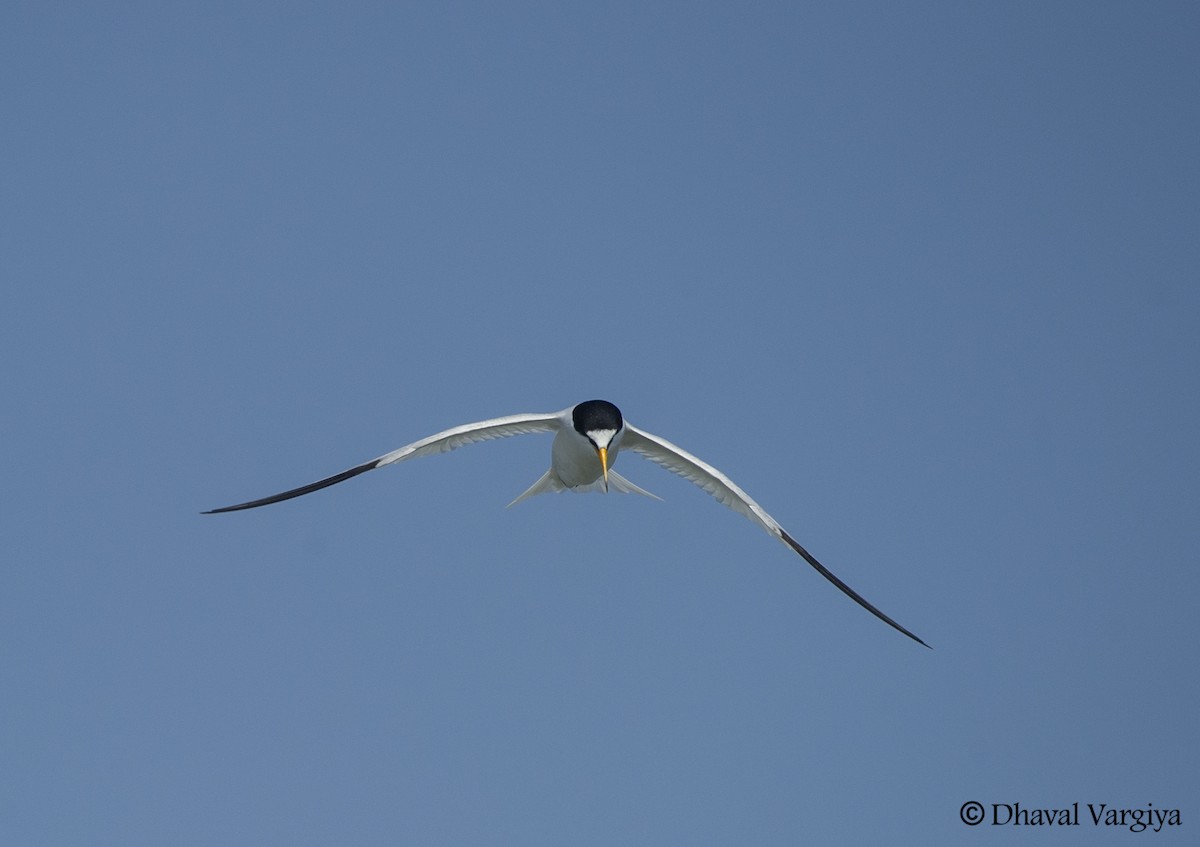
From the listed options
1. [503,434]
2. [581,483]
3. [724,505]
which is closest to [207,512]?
[503,434]

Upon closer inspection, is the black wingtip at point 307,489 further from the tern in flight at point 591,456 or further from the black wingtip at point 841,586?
the black wingtip at point 841,586

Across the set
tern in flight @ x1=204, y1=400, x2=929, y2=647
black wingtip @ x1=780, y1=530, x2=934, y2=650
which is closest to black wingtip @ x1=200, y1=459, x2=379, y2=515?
tern in flight @ x1=204, y1=400, x2=929, y2=647

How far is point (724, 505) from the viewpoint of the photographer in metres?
18.9

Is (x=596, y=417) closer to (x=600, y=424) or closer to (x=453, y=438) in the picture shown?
(x=600, y=424)

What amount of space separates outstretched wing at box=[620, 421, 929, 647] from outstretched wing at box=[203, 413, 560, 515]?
1.37 meters

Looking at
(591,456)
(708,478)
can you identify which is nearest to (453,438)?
(591,456)

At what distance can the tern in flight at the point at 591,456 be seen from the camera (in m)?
16.6

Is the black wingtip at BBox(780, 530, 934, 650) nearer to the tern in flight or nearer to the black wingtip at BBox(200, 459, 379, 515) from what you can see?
the tern in flight

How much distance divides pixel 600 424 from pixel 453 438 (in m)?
2.20

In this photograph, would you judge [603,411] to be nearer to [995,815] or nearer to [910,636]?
[910,636]

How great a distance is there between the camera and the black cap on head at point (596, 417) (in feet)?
54.3

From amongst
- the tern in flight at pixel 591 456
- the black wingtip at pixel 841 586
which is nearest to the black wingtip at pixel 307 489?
the tern in flight at pixel 591 456

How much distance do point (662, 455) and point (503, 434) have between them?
8.26 feet

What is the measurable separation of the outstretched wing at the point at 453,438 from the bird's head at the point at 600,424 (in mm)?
1121
